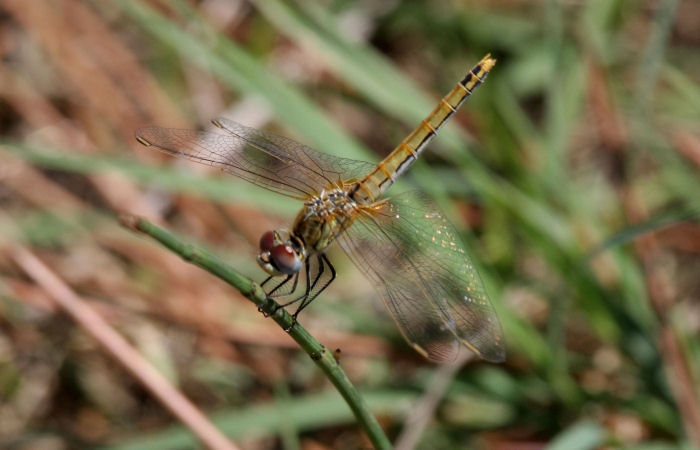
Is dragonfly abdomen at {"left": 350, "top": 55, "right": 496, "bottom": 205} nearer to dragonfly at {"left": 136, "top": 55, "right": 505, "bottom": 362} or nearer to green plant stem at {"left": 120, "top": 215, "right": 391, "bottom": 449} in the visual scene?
dragonfly at {"left": 136, "top": 55, "right": 505, "bottom": 362}

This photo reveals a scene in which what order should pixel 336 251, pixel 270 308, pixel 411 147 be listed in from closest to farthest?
pixel 270 308 < pixel 411 147 < pixel 336 251

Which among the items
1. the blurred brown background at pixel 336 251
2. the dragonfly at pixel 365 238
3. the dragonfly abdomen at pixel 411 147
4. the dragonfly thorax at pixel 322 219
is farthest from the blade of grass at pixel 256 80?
the dragonfly thorax at pixel 322 219

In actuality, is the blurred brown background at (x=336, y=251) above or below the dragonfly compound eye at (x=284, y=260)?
above

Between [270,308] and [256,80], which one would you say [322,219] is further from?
[256,80]

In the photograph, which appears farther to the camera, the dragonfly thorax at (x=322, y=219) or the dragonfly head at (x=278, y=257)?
the dragonfly thorax at (x=322, y=219)

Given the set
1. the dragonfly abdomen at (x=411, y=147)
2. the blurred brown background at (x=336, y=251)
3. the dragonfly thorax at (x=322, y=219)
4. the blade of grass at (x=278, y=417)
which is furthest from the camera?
the blurred brown background at (x=336, y=251)

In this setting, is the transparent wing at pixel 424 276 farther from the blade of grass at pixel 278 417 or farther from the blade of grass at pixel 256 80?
the blade of grass at pixel 256 80

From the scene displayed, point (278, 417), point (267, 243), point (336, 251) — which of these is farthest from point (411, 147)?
point (336, 251)

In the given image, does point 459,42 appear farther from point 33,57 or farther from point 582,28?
point 33,57

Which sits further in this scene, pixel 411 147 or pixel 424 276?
pixel 411 147
